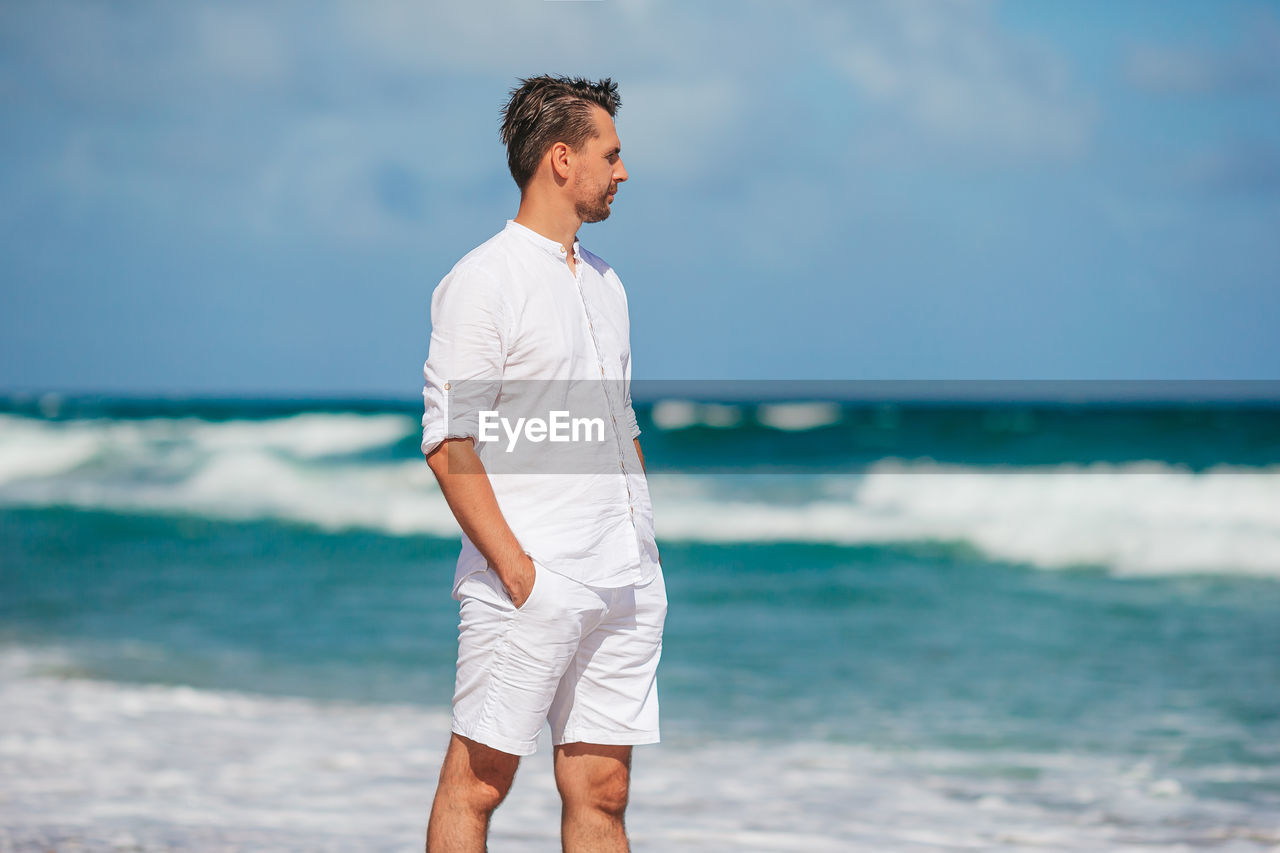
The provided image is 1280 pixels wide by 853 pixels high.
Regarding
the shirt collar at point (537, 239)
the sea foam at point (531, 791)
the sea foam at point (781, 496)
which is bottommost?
the sea foam at point (531, 791)

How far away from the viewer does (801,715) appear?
620 centimetres

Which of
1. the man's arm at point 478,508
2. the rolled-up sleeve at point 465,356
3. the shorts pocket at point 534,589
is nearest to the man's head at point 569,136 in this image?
the rolled-up sleeve at point 465,356

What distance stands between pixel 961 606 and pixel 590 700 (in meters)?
7.96

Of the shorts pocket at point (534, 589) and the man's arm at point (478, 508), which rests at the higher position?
the man's arm at point (478, 508)

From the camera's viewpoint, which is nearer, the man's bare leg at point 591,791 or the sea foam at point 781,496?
the man's bare leg at point 591,791

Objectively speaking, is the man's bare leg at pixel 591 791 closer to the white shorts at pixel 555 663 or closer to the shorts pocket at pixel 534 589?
the white shorts at pixel 555 663

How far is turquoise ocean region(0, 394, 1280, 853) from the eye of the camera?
14.3 ft

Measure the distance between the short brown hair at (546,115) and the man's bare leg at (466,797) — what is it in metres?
1.15

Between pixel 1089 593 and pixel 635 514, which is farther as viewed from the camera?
pixel 1089 593

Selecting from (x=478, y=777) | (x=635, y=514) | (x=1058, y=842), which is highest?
(x=635, y=514)

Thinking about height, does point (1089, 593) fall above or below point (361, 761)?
above

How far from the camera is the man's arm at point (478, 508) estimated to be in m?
2.17

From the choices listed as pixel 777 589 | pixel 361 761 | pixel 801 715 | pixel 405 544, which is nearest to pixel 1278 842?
pixel 801 715

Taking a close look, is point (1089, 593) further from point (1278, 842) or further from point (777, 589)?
point (1278, 842)
